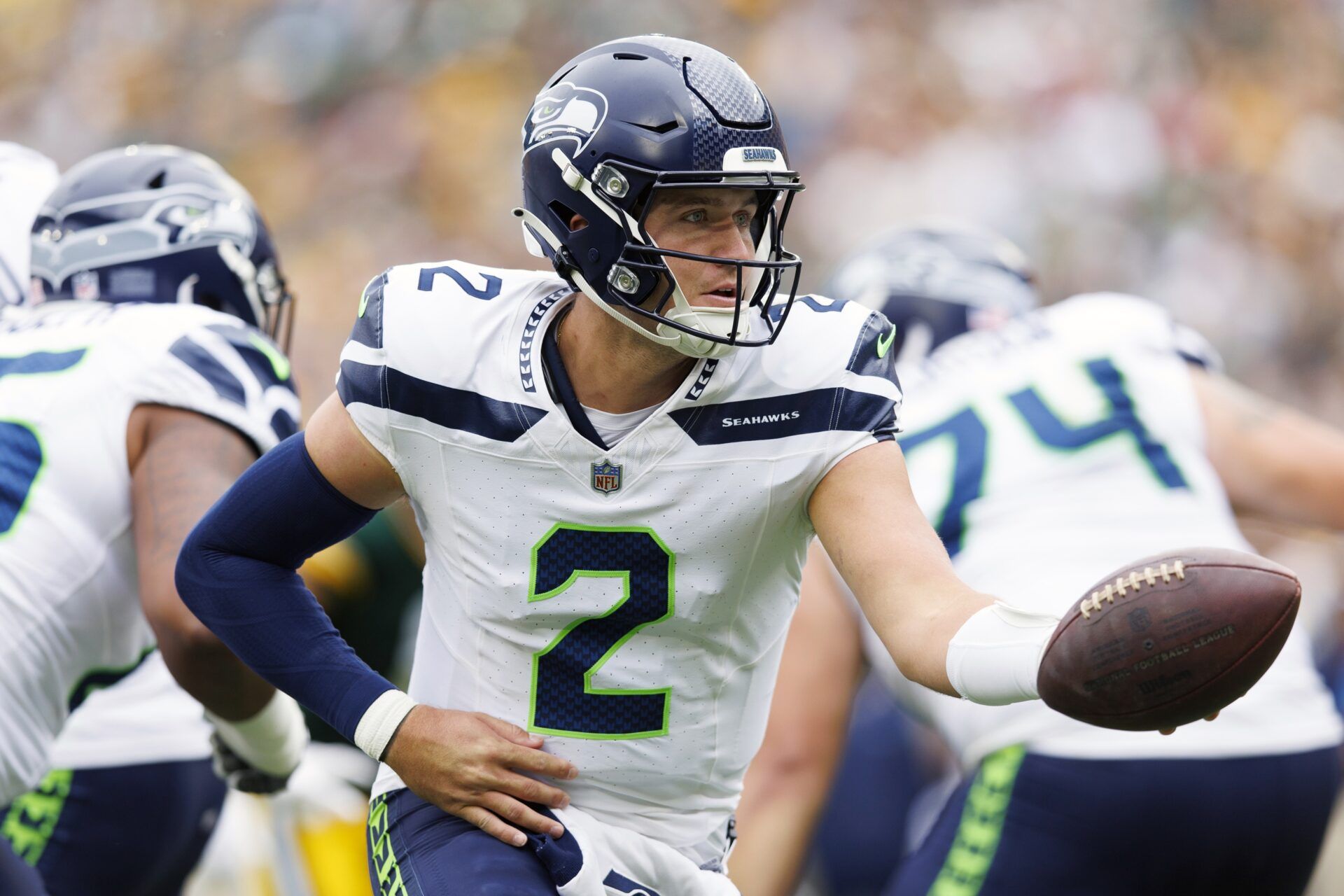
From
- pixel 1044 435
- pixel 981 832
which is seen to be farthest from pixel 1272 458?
pixel 981 832

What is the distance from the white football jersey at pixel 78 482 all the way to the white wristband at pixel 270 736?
31cm

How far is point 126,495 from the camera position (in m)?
3.23

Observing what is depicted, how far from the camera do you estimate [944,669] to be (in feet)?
6.81

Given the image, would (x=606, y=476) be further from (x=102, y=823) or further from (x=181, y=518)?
(x=102, y=823)

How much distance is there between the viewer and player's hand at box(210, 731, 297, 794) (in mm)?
3451

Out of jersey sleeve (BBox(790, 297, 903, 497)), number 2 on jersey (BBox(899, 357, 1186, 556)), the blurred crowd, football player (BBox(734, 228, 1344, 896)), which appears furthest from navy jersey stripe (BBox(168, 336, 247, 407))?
the blurred crowd

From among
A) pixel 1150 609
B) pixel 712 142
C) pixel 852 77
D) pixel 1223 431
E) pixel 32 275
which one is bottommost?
pixel 852 77

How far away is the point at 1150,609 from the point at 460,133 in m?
9.71

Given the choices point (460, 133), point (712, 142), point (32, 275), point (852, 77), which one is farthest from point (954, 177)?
point (712, 142)

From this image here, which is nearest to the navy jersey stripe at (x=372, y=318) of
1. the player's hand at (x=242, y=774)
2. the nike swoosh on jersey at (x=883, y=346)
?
the nike swoosh on jersey at (x=883, y=346)

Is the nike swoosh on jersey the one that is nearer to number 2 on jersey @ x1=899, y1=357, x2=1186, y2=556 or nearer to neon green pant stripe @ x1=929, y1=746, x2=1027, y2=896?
number 2 on jersey @ x1=899, y1=357, x2=1186, y2=556

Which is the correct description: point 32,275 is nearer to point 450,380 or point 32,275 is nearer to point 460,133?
point 450,380

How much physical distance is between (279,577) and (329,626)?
125mm

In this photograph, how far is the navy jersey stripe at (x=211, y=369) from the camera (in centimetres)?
329
